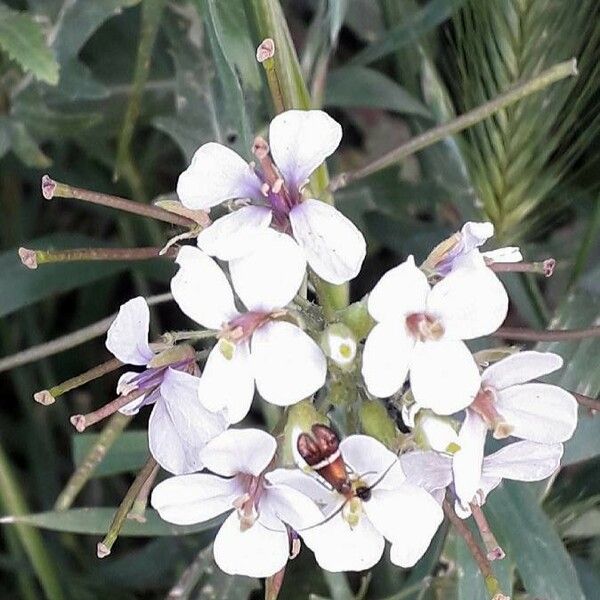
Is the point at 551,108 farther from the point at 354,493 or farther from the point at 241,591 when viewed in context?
the point at 241,591

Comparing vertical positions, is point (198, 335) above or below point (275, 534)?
above

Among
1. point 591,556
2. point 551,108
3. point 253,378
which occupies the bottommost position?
point 591,556

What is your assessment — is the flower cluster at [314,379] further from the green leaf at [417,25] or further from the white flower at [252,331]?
the green leaf at [417,25]

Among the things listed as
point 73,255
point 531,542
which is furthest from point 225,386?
point 531,542

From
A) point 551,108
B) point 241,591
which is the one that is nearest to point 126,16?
point 551,108

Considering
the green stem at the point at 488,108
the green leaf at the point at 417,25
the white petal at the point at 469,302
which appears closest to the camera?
the white petal at the point at 469,302

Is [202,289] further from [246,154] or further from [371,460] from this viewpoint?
[246,154]

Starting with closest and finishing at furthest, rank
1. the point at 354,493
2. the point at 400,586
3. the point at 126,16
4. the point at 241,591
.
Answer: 1. the point at 354,493
2. the point at 241,591
3. the point at 400,586
4. the point at 126,16

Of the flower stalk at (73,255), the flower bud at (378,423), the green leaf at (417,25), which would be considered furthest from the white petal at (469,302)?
the green leaf at (417,25)
